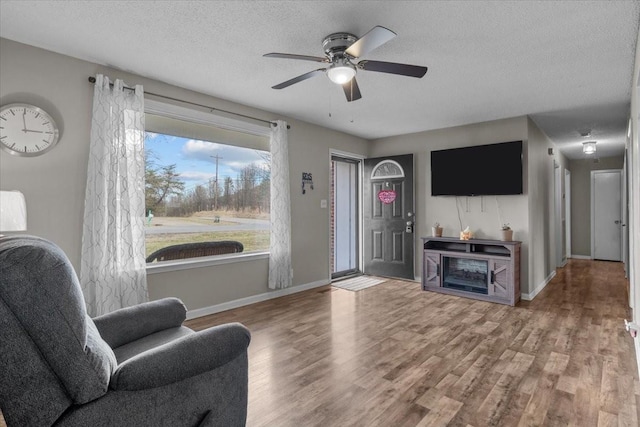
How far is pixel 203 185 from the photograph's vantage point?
390 centimetres

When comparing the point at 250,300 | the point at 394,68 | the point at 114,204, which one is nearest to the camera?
the point at 394,68

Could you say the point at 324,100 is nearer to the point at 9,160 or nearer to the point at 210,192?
the point at 210,192

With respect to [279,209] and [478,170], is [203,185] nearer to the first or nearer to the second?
[279,209]

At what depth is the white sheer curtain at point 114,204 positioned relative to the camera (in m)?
2.91

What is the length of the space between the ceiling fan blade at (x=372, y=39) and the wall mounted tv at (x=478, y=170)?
327cm

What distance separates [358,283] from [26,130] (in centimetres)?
446

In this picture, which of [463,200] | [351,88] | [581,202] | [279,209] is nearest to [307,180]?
[279,209]

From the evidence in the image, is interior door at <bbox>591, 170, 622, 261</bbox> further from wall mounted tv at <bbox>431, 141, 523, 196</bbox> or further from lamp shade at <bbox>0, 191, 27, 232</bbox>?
lamp shade at <bbox>0, 191, 27, 232</bbox>

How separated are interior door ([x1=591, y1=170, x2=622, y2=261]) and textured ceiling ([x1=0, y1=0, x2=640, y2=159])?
4.29 m

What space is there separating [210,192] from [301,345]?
2.08 metres

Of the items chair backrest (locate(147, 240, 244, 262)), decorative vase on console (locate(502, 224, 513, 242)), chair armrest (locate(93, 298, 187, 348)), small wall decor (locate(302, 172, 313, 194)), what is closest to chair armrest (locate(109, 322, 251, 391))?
chair armrest (locate(93, 298, 187, 348))

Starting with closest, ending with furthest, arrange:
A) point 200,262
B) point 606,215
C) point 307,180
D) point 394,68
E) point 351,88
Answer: point 394,68 < point 351,88 < point 200,262 < point 307,180 < point 606,215

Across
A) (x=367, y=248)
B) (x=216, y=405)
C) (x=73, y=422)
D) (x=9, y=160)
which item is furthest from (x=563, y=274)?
(x=9, y=160)

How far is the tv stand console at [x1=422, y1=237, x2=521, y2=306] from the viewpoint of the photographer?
14.0 feet
